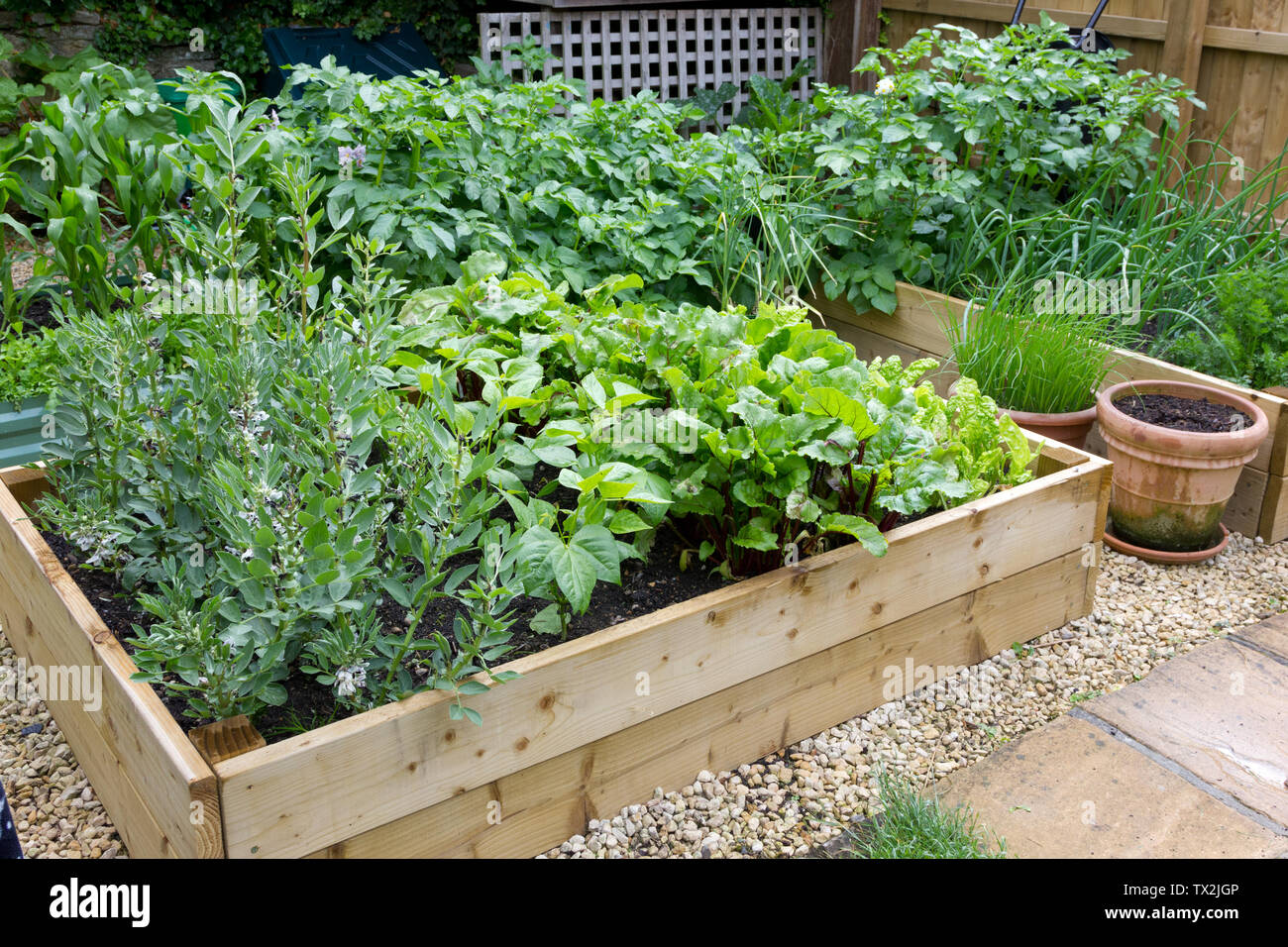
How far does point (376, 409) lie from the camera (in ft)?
7.10

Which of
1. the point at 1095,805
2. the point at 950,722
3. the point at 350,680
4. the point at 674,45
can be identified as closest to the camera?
the point at 350,680

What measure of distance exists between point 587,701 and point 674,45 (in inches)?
227

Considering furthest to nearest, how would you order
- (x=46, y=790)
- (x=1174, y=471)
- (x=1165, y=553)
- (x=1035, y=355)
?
(x=1035, y=355) → (x=1165, y=553) → (x=1174, y=471) → (x=46, y=790)

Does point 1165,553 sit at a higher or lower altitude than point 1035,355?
lower

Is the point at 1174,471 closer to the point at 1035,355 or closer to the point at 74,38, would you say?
the point at 1035,355

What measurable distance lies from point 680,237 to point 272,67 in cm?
506

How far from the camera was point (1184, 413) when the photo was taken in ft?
10.5

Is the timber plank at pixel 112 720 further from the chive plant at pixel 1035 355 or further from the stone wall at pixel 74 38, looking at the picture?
the stone wall at pixel 74 38

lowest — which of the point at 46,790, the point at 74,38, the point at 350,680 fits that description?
the point at 46,790

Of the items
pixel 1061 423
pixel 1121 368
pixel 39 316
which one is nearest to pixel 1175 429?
pixel 1061 423

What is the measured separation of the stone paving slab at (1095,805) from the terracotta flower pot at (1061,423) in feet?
3.87

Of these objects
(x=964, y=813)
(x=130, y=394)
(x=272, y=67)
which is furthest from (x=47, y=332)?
(x=272, y=67)

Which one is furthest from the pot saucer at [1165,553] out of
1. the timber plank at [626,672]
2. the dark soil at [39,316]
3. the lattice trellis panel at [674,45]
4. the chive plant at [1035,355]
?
the lattice trellis panel at [674,45]

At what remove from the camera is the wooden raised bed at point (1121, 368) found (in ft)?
10.6
